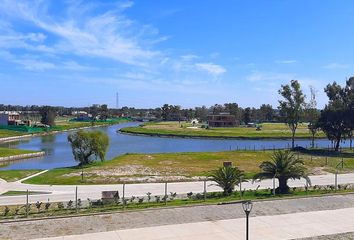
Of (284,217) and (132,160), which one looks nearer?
(284,217)

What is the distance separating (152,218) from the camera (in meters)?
20.5

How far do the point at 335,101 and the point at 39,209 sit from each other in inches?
1865

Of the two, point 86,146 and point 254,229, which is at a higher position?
point 86,146

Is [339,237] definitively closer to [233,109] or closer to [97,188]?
[97,188]

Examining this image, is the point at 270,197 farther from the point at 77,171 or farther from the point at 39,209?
the point at 77,171

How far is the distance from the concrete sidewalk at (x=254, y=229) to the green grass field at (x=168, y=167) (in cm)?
1447

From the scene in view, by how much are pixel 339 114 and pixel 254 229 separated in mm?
42692

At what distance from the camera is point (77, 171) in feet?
126

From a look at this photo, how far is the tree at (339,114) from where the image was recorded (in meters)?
56.9

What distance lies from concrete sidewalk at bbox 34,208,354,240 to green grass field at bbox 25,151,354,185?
1447 centimetres

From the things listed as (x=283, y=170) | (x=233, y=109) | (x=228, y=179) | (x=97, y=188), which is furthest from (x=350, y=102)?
(x=233, y=109)

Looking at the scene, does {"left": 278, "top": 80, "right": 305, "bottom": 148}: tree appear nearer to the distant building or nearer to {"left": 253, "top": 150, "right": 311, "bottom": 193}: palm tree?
{"left": 253, "top": 150, "right": 311, "bottom": 193}: palm tree

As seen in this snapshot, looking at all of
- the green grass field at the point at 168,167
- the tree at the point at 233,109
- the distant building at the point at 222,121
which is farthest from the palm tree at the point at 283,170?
the tree at the point at 233,109

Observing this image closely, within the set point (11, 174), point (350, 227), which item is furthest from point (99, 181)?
point (350, 227)
